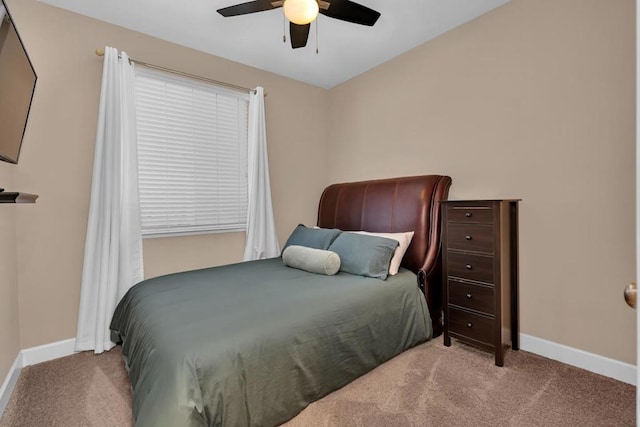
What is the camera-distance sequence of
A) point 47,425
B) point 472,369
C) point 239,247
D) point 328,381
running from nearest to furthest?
point 47,425 < point 328,381 < point 472,369 < point 239,247

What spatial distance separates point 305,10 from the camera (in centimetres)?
169

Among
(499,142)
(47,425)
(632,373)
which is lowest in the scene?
(47,425)

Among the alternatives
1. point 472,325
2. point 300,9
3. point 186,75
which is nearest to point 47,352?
point 186,75

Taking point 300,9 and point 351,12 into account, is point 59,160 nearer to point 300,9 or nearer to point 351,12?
point 300,9

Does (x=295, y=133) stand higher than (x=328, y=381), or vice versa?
(x=295, y=133)

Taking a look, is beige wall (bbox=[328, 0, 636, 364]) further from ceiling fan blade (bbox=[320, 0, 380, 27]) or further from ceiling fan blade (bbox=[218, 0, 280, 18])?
ceiling fan blade (bbox=[218, 0, 280, 18])

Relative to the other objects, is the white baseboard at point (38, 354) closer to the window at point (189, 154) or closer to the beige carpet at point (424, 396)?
the beige carpet at point (424, 396)

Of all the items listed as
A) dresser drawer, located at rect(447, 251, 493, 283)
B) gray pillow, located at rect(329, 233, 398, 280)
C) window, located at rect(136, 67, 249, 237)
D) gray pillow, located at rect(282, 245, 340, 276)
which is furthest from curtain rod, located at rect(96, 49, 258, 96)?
dresser drawer, located at rect(447, 251, 493, 283)

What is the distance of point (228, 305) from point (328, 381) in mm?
695

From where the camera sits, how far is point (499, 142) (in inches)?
93.8

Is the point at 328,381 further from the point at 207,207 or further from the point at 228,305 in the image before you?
the point at 207,207

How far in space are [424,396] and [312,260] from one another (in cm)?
115

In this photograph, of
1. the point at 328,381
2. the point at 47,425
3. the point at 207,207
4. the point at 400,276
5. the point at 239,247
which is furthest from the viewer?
the point at 239,247

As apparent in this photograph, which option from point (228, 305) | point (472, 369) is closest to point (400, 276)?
point (472, 369)
